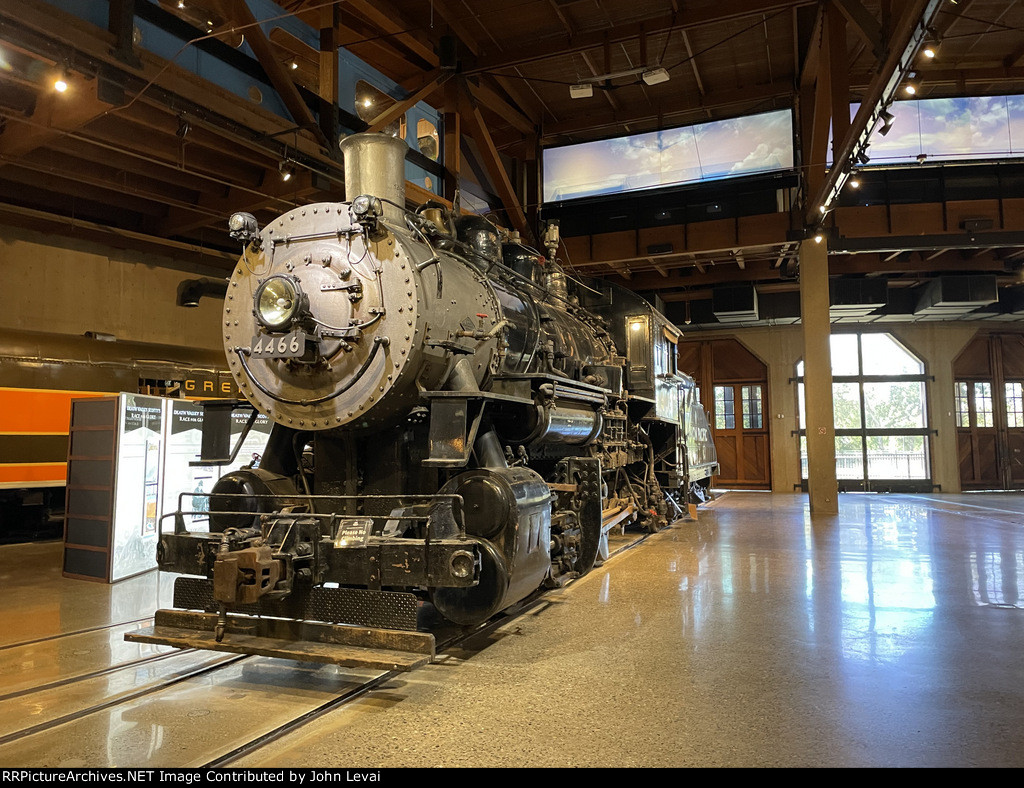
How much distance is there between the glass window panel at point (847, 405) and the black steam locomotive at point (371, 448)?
622 inches

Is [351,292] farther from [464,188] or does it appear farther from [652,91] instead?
[652,91]

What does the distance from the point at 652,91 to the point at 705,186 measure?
2.27 metres

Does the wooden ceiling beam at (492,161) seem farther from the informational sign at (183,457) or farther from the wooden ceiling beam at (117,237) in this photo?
the informational sign at (183,457)

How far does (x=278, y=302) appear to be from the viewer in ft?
14.1

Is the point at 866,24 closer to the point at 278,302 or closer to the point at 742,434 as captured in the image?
the point at 278,302

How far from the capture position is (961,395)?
1883 centimetres

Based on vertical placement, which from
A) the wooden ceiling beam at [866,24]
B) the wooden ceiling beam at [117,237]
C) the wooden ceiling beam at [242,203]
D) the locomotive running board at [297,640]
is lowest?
the locomotive running board at [297,640]

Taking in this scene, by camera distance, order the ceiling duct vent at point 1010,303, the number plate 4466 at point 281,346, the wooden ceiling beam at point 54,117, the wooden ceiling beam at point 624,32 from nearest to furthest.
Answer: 1. the number plate 4466 at point 281,346
2. the wooden ceiling beam at point 54,117
3. the wooden ceiling beam at point 624,32
4. the ceiling duct vent at point 1010,303

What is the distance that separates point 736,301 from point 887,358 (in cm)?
598

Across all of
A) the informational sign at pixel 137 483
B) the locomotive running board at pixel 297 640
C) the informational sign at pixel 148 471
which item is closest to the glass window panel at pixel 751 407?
the informational sign at pixel 148 471

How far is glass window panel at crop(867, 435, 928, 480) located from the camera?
1878 cm

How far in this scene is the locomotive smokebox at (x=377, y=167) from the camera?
5020mm

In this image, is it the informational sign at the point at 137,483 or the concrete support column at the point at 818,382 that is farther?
the concrete support column at the point at 818,382
